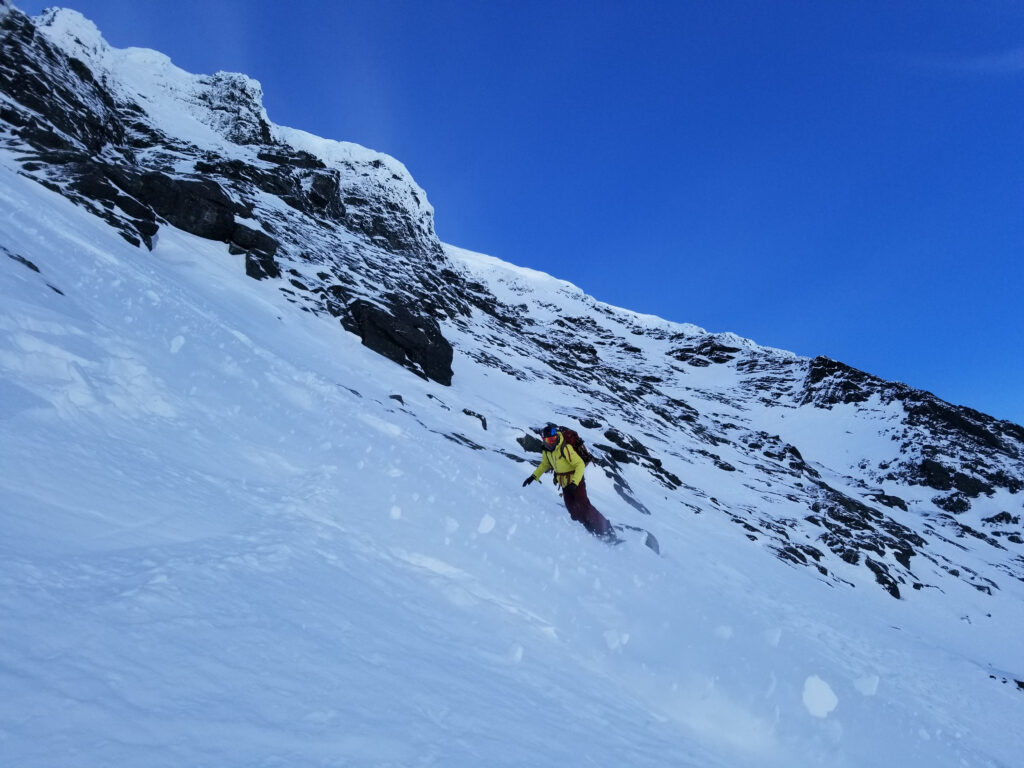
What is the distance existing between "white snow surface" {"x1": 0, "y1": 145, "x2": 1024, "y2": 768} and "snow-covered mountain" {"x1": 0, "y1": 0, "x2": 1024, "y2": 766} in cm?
2

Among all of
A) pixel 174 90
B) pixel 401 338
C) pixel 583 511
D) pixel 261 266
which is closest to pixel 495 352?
pixel 401 338

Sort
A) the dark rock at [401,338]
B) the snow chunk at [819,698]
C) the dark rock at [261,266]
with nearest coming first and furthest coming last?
the snow chunk at [819,698], the dark rock at [401,338], the dark rock at [261,266]

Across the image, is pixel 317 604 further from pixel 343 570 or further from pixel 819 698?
pixel 819 698

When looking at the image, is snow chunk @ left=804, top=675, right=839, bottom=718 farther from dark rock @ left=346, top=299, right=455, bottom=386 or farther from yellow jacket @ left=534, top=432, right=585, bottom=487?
dark rock @ left=346, top=299, right=455, bottom=386

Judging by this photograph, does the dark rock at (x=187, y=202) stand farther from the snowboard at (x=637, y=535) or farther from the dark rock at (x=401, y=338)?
the snowboard at (x=637, y=535)

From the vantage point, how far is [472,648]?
3.68 metres

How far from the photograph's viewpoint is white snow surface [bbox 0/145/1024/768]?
202 centimetres

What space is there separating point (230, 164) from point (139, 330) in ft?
154

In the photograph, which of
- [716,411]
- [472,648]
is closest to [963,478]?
[716,411]

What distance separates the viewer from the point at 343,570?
13.3ft

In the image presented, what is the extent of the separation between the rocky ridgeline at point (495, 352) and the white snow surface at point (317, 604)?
23.4 ft

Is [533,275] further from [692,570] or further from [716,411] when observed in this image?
[692,570]

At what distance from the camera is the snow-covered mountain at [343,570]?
2158mm

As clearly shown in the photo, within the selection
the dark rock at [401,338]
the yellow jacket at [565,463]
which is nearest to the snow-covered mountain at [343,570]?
the dark rock at [401,338]
